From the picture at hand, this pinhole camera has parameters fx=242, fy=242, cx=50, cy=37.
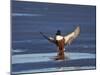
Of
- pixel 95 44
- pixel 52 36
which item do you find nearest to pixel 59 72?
pixel 52 36

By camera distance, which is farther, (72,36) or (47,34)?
(72,36)

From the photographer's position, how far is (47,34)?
2.21 m

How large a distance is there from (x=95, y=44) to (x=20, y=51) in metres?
0.79

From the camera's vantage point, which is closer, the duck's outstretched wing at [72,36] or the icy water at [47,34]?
the icy water at [47,34]

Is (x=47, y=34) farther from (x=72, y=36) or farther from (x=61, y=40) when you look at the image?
(x=72, y=36)

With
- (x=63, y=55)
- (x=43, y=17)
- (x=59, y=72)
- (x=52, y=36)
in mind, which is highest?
(x=43, y=17)

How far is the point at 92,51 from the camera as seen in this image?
242 centimetres

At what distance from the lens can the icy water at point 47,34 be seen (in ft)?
6.89

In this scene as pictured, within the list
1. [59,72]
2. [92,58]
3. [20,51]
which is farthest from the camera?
[92,58]

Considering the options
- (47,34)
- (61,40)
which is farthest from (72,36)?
(47,34)

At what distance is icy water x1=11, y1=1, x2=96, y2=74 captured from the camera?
210cm

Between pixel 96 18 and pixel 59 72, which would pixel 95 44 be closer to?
pixel 96 18

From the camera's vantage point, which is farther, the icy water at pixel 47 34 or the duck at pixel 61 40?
the duck at pixel 61 40

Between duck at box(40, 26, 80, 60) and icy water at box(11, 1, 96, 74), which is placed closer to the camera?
icy water at box(11, 1, 96, 74)
